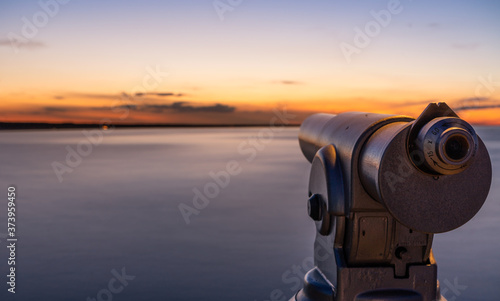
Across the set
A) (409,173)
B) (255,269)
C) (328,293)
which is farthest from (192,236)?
(409,173)

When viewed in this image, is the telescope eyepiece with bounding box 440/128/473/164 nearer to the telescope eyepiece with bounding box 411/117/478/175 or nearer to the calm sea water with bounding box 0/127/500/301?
the telescope eyepiece with bounding box 411/117/478/175

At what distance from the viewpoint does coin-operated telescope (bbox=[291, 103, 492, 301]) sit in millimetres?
1624

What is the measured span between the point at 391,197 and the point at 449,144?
0.27m

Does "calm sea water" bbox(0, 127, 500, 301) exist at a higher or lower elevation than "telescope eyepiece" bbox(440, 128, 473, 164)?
lower

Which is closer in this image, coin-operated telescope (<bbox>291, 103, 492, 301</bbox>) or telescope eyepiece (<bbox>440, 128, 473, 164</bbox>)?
telescope eyepiece (<bbox>440, 128, 473, 164</bbox>)

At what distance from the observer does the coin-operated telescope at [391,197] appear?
1624mm

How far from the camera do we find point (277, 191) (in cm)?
1012

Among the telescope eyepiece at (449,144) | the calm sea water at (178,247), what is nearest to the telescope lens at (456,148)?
the telescope eyepiece at (449,144)

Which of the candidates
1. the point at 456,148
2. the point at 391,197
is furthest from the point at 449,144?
the point at 391,197

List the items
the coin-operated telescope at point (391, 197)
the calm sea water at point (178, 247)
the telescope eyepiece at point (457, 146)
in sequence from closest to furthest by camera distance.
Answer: the telescope eyepiece at point (457, 146)
the coin-operated telescope at point (391, 197)
the calm sea water at point (178, 247)

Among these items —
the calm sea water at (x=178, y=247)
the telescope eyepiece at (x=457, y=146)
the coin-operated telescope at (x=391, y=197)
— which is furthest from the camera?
the calm sea water at (x=178, y=247)

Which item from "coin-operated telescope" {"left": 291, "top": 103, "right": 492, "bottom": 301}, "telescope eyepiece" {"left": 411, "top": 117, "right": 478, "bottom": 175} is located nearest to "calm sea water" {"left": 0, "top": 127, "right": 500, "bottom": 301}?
"coin-operated telescope" {"left": 291, "top": 103, "right": 492, "bottom": 301}

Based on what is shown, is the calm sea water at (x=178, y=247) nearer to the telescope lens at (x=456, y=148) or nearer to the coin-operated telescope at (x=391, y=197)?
the coin-operated telescope at (x=391, y=197)

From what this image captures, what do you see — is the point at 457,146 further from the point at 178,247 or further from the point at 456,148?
the point at 178,247
